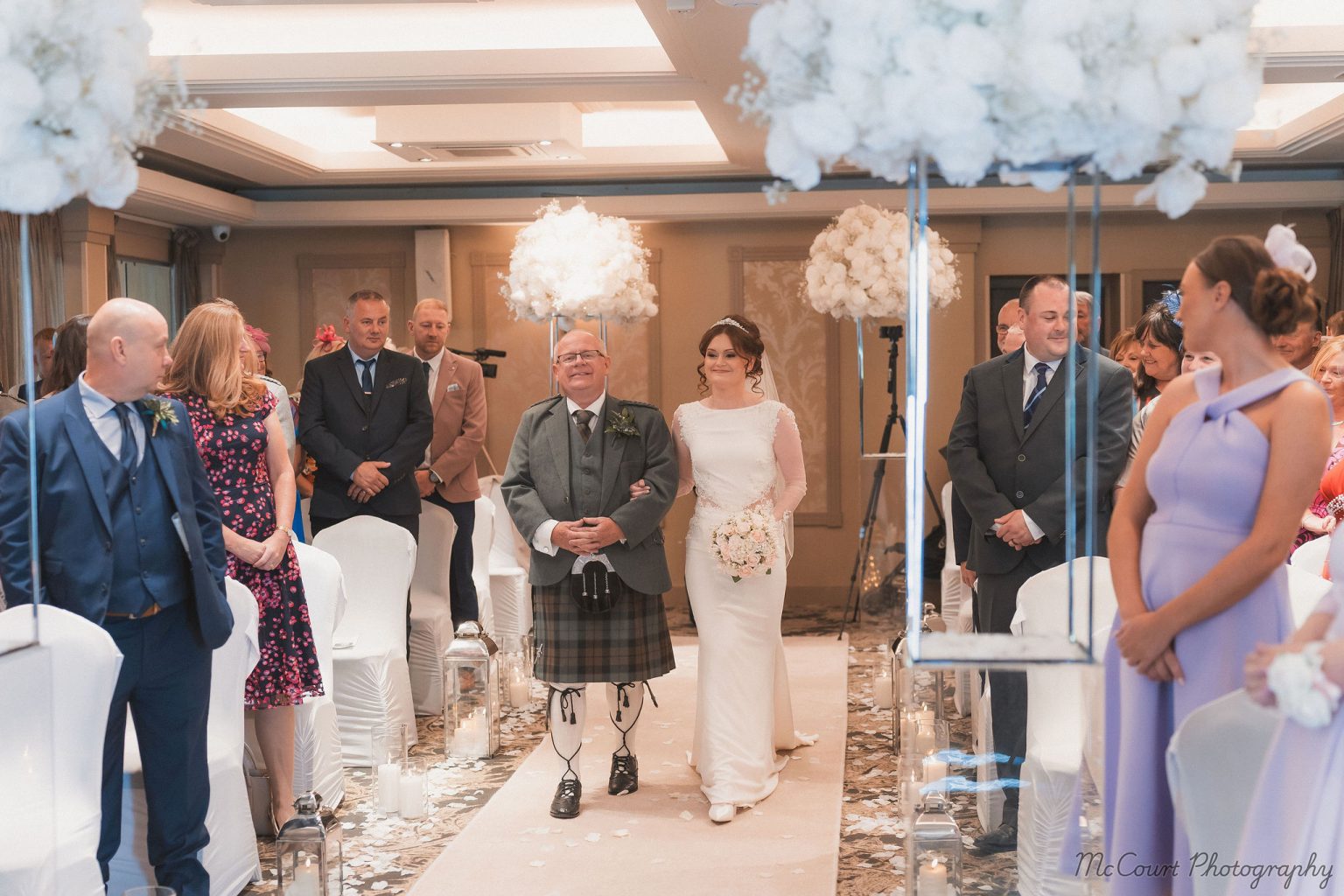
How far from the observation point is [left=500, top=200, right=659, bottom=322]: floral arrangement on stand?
6289 mm

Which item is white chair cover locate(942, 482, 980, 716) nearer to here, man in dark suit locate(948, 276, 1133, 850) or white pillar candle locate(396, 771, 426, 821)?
man in dark suit locate(948, 276, 1133, 850)

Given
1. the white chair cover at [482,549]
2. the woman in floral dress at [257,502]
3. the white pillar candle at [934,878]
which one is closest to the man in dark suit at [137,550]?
the woman in floral dress at [257,502]

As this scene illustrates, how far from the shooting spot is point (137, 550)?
3.37m

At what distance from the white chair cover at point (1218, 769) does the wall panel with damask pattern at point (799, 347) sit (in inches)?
280

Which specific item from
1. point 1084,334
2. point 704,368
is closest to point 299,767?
point 704,368

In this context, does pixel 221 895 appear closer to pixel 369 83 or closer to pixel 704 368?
pixel 704 368

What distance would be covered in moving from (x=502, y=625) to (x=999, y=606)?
139 inches

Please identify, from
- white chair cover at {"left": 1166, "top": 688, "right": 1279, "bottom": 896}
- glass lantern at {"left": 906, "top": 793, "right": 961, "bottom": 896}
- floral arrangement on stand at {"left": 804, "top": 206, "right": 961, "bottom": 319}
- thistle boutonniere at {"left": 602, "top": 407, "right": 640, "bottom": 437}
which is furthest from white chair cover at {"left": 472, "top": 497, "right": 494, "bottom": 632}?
white chair cover at {"left": 1166, "top": 688, "right": 1279, "bottom": 896}

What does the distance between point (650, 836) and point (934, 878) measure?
125 centimetres

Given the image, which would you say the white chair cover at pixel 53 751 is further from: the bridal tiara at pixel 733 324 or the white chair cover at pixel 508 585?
the white chair cover at pixel 508 585

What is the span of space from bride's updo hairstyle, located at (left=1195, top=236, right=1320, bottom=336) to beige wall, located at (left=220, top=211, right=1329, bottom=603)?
6480 millimetres

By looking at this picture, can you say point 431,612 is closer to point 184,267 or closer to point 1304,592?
point 1304,592

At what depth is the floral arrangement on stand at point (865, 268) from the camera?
647 cm

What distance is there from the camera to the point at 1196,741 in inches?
95.6
